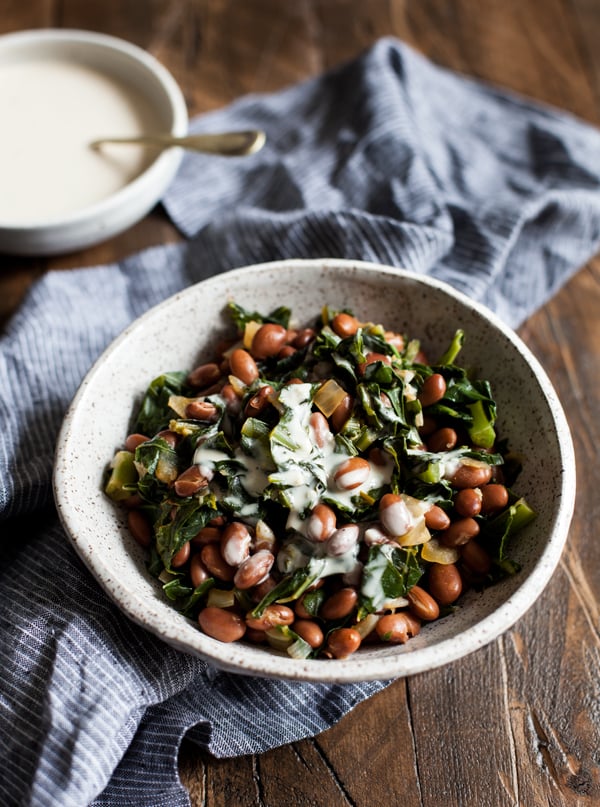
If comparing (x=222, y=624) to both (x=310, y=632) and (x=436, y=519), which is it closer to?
(x=310, y=632)

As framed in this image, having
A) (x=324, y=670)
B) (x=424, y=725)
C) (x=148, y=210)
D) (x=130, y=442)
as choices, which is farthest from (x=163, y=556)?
(x=148, y=210)

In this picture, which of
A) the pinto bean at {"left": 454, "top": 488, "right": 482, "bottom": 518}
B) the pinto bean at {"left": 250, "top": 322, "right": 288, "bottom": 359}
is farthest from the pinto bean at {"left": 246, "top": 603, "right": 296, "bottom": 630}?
the pinto bean at {"left": 250, "top": 322, "right": 288, "bottom": 359}

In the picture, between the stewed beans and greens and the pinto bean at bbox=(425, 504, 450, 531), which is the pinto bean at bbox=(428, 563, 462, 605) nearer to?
the stewed beans and greens

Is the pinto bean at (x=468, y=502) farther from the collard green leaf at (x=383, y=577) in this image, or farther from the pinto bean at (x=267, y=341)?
the pinto bean at (x=267, y=341)

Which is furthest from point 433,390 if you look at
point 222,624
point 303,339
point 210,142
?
point 210,142

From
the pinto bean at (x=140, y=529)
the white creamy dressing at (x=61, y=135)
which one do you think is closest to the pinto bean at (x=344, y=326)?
the pinto bean at (x=140, y=529)

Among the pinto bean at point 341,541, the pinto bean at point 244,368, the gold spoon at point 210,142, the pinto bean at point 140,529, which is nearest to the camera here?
the pinto bean at point 341,541
